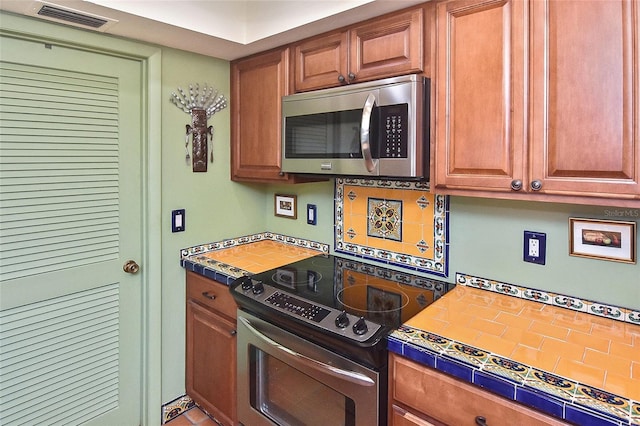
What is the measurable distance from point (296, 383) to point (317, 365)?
0.72ft

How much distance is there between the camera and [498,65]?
1.30 m

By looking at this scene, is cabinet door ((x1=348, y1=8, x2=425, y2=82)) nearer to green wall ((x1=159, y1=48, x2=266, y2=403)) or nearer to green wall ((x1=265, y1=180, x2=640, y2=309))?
green wall ((x1=265, y1=180, x2=640, y2=309))

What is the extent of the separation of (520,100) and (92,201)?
75.1 inches

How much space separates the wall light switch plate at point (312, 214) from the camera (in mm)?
2336

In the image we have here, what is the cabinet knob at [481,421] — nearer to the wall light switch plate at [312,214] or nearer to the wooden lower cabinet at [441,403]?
the wooden lower cabinet at [441,403]

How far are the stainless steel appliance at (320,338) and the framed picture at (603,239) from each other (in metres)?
0.54

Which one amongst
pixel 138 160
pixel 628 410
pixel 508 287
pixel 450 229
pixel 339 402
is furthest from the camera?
pixel 138 160

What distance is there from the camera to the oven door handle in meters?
1.30

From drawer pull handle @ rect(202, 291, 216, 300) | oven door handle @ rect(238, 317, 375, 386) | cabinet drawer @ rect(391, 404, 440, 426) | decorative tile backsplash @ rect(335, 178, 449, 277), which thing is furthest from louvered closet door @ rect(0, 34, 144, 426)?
cabinet drawer @ rect(391, 404, 440, 426)

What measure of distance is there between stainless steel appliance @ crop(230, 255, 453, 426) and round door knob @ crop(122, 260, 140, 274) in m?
0.62

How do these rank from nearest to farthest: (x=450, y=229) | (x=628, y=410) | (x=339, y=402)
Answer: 1. (x=628, y=410)
2. (x=339, y=402)
3. (x=450, y=229)

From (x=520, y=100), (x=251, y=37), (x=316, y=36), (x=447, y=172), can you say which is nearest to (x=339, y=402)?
(x=447, y=172)

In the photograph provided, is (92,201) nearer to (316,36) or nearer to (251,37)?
(251,37)

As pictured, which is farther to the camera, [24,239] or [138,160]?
[138,160]
